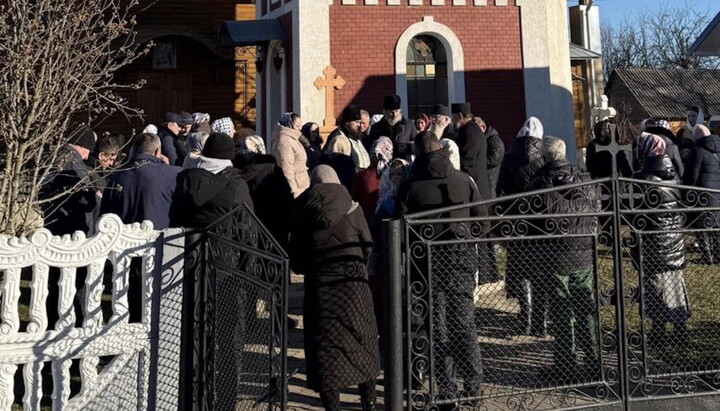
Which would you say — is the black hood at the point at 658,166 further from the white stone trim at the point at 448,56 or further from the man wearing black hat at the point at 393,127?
the white stone trim at the point at 448,56

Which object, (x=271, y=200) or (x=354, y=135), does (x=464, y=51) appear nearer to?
(x=354, y=135)

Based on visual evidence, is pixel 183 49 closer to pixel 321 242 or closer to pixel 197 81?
pixel 197 81

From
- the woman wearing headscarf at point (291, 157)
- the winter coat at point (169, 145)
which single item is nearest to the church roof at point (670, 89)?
the winter coat at point (169, 145)

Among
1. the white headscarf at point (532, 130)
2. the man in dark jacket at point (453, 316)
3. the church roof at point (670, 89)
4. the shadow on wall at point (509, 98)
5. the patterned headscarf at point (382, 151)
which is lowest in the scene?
the man in dark jacket at point (453, 316)

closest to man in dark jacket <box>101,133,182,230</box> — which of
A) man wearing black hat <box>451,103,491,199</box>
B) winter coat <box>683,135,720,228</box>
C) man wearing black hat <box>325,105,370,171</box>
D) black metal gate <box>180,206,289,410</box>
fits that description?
black metal gate <box>180,206,289,410</box>

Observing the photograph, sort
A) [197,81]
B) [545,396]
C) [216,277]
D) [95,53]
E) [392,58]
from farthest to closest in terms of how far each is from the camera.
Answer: [197,81] < [392,58] < [95,53] < [545,396] < [216,277]

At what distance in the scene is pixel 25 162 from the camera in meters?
7.41

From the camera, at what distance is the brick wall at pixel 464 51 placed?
17719 millimetres

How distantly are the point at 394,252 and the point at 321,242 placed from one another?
677 millimetres

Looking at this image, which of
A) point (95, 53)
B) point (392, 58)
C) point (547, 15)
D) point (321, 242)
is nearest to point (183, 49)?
point (392, 58)

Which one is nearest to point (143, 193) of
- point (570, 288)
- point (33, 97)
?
point (33, 97)

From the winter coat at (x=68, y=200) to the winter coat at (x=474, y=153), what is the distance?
3780 millimetres

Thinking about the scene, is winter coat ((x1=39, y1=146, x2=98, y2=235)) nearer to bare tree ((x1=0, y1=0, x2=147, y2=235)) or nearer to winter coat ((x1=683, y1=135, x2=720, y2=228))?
bare tree ((x1=0, y1=0, x2=147, y2=235))

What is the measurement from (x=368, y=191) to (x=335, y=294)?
2.36 m
